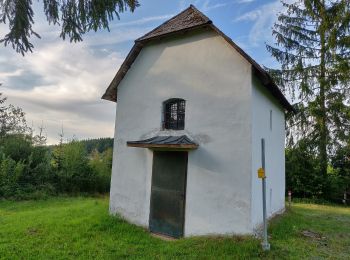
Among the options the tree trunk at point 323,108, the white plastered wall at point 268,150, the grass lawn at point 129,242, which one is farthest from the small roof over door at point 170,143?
the tree trunk at point 323,108

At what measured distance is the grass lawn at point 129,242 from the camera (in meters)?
6.75

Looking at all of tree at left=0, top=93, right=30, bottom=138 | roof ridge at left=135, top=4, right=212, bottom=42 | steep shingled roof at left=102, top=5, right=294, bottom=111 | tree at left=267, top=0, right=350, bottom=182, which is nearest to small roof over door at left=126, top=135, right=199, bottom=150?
steep shingled roof at left=102, top=5, right=294, bottom=111

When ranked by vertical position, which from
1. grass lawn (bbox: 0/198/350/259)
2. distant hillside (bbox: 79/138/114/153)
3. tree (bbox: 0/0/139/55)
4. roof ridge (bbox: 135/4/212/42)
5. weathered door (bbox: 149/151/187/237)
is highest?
roof ridge (bbox: 135/4/212/42)

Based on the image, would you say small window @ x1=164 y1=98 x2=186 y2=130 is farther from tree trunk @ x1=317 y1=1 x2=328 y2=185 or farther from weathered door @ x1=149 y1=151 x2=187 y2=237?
tree trunk @ x1=317 y1=1 x2=328 y2=185

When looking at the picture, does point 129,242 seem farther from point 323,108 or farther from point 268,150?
point 323,108

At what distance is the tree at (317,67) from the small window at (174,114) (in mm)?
12541

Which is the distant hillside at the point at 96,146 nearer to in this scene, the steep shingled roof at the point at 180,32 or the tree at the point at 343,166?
the steep shingled roof at the point at 180,32

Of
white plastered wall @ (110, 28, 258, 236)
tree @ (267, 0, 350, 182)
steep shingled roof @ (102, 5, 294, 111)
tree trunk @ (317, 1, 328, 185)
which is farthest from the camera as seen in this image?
tree trunk @ (317, 1, 328, 185)

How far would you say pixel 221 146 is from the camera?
812 cm

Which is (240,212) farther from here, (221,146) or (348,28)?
(348,28)

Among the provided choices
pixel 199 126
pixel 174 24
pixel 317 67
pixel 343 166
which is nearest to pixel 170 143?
pixel 199 126

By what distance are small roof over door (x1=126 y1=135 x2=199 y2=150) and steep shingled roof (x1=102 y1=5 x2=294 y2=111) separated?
103 inches

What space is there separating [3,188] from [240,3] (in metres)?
14.5

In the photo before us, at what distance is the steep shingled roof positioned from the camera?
8031 millimetres
